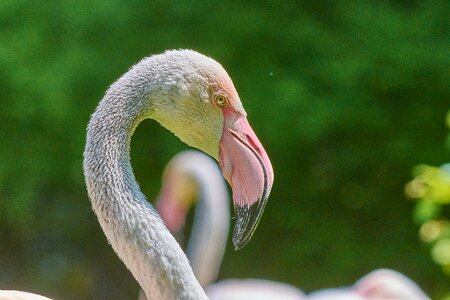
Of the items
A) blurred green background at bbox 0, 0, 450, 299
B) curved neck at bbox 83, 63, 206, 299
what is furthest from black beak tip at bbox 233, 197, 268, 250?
blurred green background at bbox 0, 0, 450, 299

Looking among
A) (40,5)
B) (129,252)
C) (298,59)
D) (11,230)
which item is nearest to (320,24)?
(298,59)

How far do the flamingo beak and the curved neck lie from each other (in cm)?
16

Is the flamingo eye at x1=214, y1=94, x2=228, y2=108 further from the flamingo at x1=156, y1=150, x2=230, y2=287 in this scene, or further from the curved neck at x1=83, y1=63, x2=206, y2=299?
the flamingo at x1=156, y1=150, x2=230, y2=287

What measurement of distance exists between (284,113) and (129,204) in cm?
365

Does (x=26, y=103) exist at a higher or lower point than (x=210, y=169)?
higher

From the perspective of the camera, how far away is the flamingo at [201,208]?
17.3ft

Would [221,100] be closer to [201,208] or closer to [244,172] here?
[244,172]

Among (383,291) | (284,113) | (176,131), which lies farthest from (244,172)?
(284,113)

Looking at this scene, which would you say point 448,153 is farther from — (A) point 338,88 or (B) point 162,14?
(B) point 162,14

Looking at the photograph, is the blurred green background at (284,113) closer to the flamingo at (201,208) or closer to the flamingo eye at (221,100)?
the flamingo at (201,208)

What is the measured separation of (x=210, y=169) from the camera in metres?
5.80

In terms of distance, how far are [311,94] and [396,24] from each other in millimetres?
576

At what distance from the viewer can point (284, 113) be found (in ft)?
19.9

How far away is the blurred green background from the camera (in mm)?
6062
